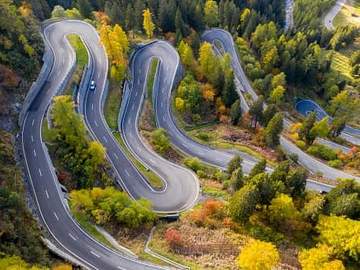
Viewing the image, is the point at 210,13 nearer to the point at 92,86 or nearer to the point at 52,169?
the point at 92,86

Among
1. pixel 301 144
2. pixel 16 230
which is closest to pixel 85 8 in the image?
pixel 301 144

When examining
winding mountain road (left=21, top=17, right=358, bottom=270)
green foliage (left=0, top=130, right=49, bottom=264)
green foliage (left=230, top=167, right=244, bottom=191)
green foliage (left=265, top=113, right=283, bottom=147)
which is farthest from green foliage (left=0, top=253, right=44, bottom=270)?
green foliage (left=265, top=113, right=283, bottom=147)

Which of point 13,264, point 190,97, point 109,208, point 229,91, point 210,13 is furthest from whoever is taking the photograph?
point 210,13

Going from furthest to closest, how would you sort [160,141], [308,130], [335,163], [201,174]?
[308,130]
[335,163]
[160,141]
[201,174]

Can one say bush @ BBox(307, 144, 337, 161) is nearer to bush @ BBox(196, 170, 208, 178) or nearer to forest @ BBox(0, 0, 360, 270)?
forest @ BBox(0, 0, 360, 270)

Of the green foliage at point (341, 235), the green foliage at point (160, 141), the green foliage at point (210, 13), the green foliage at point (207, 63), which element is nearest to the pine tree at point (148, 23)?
the green foliage at point (207, 63)

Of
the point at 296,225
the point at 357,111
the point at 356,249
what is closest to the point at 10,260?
the point at 296,225

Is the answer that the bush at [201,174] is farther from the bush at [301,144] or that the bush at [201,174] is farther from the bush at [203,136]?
the bush at [301,144]
